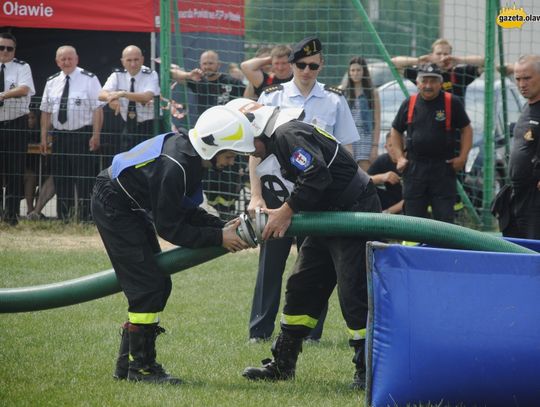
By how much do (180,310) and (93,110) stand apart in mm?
4540

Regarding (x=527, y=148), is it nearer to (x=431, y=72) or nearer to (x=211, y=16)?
(x=431, y=72)

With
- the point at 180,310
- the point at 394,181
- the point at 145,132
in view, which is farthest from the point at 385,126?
the point at 180,310

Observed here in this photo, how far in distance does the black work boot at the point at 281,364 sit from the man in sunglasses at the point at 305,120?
1104 millimetres

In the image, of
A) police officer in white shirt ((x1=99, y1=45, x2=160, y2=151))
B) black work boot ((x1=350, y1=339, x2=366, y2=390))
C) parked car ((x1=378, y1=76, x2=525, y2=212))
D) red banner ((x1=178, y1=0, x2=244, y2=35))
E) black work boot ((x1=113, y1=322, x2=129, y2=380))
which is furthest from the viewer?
red banner ((x1=178, y1=0, x2=244, y2=35))

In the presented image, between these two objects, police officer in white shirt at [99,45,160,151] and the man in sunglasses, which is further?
police officer in white shirt at [99,45,160,151]

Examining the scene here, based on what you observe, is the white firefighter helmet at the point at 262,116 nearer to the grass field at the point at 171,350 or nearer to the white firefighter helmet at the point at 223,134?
the white firefighter helmet at the point at 223,134

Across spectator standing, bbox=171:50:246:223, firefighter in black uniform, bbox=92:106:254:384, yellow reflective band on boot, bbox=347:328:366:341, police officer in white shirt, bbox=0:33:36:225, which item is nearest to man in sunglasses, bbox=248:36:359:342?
firefighter in black uniform, bbox=92:106:254:384

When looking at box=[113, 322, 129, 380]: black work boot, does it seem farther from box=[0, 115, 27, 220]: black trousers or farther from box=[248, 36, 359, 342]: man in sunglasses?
box=[0, 115, 27, 220]: black trousers

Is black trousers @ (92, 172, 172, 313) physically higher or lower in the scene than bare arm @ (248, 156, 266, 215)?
lower

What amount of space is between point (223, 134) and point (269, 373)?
66.0 inches

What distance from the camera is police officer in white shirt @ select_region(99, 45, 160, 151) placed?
1227 cm

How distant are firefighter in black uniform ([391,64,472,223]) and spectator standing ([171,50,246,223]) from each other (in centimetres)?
314

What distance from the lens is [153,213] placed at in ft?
19.1

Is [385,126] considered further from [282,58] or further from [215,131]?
[215,131]
